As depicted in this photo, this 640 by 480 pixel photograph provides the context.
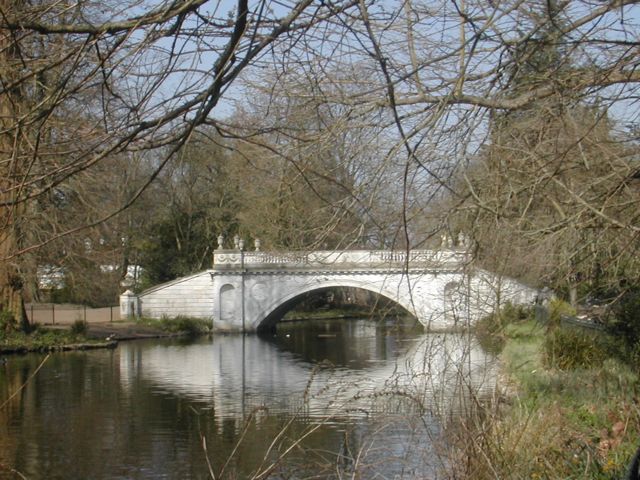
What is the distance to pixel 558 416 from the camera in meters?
6.50

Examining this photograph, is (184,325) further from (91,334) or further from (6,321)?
(6,321)

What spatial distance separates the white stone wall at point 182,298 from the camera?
3166 centimetres

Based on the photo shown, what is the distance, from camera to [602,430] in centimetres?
672

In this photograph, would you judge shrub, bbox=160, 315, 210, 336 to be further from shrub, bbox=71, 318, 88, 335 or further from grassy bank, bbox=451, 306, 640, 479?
grassy bank, bbox=451, 306, 640, 479

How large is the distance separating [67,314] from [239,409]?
18.5m

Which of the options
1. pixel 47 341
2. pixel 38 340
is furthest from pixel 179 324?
pixel 38 340

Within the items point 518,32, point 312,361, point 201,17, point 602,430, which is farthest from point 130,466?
point 312,361

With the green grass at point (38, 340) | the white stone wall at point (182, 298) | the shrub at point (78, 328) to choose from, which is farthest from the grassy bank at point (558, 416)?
the white stone wall at point (182, 298)

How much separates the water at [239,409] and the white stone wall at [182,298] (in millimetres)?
7128

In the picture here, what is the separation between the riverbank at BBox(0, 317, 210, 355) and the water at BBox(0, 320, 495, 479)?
1.98ft

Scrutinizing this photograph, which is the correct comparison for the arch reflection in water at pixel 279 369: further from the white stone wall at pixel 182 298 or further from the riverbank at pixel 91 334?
the white stone wall at pixel 182 298

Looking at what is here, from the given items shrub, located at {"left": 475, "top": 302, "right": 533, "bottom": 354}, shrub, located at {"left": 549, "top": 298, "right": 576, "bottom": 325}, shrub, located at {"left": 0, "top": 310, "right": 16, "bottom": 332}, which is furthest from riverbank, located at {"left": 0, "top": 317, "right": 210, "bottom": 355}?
shrub, located at {"left": 549, "top": 298, "right": 576, "bottom": 325}

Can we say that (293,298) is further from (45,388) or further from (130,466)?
(130,466)

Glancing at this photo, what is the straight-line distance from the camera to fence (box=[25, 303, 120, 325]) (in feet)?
93.5
